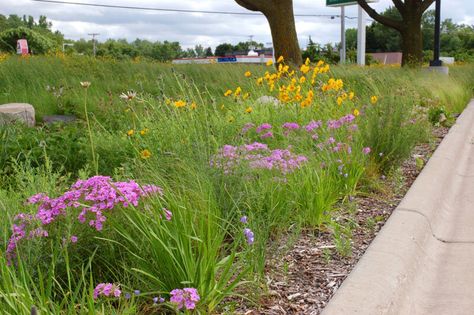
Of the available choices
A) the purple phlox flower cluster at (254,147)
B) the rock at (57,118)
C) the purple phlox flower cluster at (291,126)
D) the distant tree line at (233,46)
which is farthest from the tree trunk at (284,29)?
the distant tree line at (233,46)

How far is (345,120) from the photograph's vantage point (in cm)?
545

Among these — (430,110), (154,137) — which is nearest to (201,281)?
(154,137)

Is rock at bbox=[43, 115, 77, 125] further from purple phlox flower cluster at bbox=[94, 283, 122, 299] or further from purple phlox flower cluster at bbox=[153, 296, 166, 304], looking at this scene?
purple phlox flower cluster at bbox=[94, 283, 122, 299]

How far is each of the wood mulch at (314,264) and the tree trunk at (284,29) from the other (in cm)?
1152

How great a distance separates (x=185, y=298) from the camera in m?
2.41

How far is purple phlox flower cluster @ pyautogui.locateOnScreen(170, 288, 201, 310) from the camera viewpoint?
2.38 m

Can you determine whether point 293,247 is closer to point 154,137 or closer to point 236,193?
point 236,193

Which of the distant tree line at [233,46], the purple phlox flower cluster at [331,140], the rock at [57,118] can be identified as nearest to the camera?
the purple phlox flower cluster at [331,140]

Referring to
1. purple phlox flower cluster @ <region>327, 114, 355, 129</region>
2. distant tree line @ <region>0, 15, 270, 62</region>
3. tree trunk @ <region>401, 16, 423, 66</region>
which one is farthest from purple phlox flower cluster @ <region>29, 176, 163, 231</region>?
distant tree line @ <region>0, 15, 270, 62</region>

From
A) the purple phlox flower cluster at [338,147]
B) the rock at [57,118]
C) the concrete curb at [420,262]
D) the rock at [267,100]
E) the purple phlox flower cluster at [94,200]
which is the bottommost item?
the concrete curb at [420,262]

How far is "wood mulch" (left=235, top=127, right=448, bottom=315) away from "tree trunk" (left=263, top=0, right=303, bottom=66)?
453 inches

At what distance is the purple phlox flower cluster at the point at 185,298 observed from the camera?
7.81 feet

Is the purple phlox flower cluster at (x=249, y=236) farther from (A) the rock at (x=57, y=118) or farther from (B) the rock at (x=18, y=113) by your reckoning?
(A) the rock at (x=57, y=118)

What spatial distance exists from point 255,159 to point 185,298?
175cm
